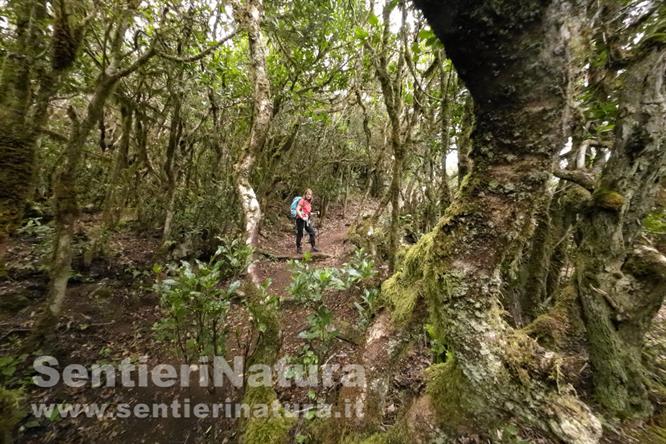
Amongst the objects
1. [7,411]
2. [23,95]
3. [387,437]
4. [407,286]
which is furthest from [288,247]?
[387,437]

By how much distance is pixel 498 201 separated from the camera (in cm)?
142

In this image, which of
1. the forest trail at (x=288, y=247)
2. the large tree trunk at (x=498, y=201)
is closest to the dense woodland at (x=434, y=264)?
the large tree trunk at (x=498, y=201)

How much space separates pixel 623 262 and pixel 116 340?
7.23 m

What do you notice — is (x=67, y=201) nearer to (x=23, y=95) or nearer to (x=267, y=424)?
(x=23, y=95)

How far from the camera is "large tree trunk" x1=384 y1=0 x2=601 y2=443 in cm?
111

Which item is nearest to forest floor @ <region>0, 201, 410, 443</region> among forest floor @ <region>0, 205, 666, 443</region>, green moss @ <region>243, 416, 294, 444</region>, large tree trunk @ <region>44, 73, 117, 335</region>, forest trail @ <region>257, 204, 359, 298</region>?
forest floor @ <region>0, 205, 666, 443</region>

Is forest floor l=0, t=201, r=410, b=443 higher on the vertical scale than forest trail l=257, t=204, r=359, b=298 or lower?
lower

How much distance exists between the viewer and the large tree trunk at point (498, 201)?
1108mm

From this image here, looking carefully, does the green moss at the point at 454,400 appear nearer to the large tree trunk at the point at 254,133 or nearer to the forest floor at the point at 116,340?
the forest floor at the point at 116,340

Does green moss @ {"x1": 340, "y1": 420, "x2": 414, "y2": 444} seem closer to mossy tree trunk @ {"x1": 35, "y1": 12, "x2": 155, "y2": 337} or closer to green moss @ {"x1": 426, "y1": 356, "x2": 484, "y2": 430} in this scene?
green moss @ {"x1": 426, "y1": 356, "x2": 484, "y2": 430}

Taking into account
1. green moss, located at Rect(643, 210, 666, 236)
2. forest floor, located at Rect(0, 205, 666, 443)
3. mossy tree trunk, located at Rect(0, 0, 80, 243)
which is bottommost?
forest floor, located at Rect(0, 205, 666, 443)

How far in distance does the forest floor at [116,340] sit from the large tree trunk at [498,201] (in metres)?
1.23

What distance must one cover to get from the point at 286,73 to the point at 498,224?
7.98m

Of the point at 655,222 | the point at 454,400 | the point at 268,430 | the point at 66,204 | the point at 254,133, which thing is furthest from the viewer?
the point at 655,222
